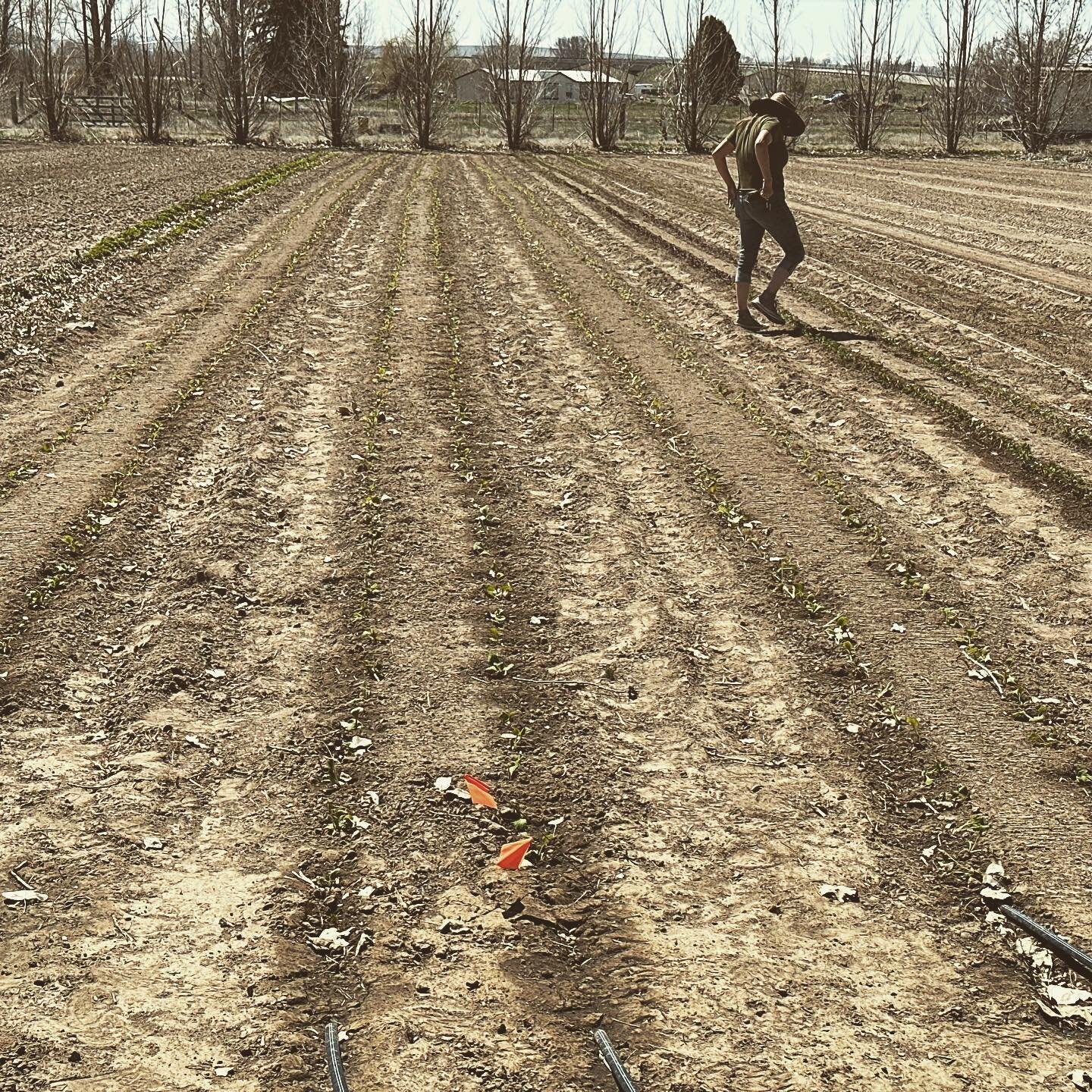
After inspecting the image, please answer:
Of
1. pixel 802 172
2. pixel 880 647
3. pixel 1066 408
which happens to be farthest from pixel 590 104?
pixel 880 647

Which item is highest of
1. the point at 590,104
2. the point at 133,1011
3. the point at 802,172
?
the point at 590,104

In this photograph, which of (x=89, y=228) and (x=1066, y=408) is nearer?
(x=1066, y=408)

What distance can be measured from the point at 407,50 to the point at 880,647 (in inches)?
1883

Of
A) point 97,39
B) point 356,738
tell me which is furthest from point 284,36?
point 356,738

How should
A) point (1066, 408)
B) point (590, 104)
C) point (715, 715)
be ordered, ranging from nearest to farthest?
point (715, 715)
point (1066, 408)
point (590, 104)

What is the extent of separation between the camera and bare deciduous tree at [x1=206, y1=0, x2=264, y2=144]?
4103 cm

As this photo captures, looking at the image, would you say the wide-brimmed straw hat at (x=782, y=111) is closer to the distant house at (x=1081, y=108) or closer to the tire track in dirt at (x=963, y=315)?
the tire track in dirt at (x=963, y=315)

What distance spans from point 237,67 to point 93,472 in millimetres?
37906

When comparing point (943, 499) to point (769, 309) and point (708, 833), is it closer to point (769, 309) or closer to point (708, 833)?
point (708, 833)

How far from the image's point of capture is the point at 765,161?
10320 millimetres

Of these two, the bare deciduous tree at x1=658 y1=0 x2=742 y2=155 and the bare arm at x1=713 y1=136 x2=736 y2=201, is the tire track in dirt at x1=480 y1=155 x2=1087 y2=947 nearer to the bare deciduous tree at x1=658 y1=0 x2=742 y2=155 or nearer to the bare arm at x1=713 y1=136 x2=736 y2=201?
the bare arm at x1=713 y1=136 x2=736 y2=201

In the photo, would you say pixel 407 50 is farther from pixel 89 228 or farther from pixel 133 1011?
pixel 133 1011

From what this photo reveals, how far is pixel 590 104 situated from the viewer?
43719 mm

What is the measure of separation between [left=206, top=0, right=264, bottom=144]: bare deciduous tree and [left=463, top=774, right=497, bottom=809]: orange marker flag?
4109cm
